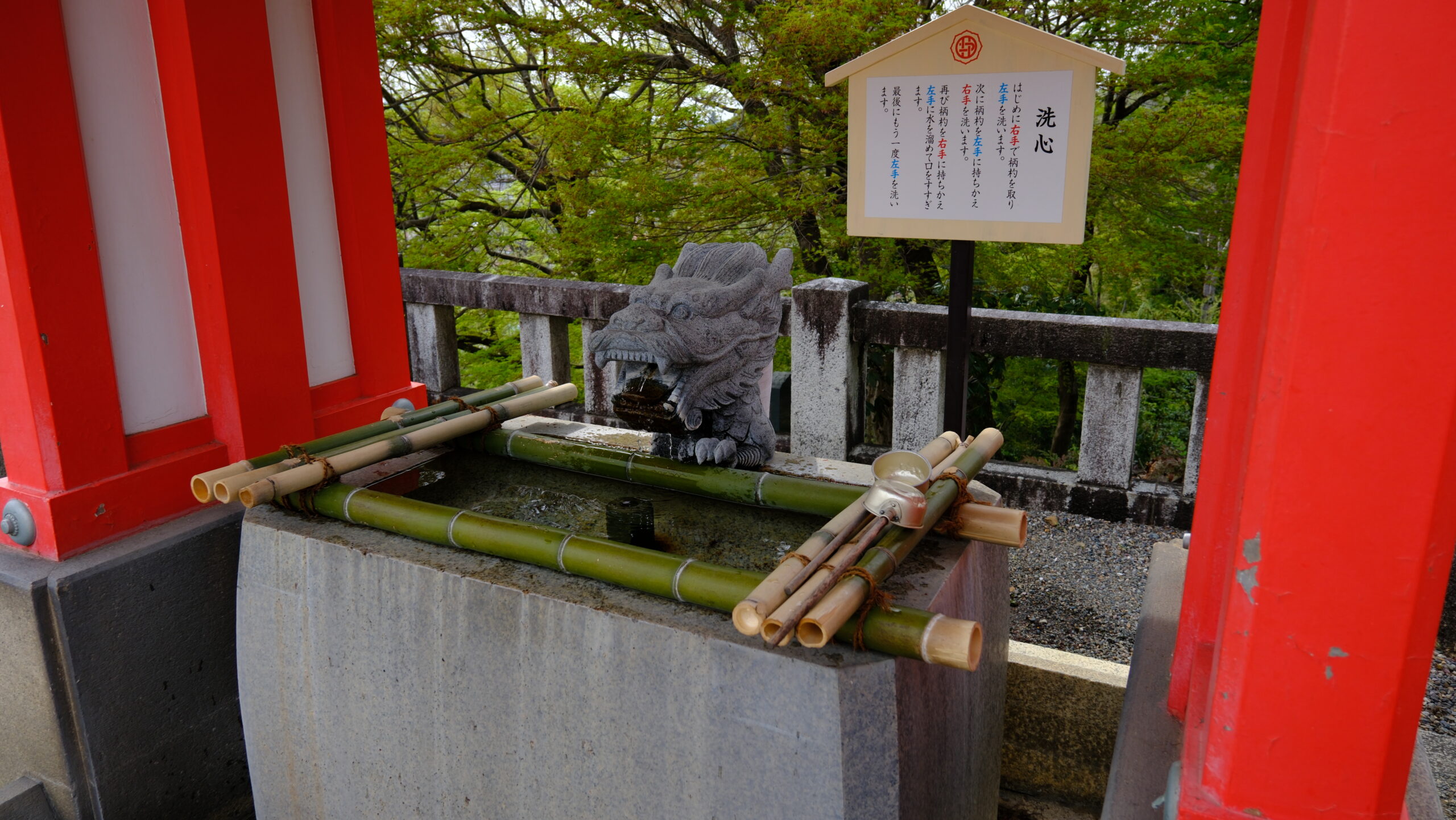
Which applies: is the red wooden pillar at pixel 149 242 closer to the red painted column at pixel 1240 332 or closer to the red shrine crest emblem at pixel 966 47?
the red shrine crest emblem at pixel 966 47

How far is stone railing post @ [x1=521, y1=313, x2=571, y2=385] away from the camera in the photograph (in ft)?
19.9

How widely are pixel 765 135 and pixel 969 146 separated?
2.75 metres

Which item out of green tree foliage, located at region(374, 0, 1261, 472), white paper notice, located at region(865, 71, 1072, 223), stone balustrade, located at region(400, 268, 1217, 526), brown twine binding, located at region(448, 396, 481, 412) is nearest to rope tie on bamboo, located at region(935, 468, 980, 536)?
white paper notice, located at region(865, 71, 1072, 223)

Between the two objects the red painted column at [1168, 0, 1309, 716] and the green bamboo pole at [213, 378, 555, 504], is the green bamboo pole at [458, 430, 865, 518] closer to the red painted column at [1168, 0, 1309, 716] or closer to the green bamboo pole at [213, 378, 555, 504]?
the green bamboo pole at [213, 378, 555, 504]

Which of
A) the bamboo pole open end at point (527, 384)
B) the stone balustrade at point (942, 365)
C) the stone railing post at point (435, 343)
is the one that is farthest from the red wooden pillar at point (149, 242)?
the stone railing post at point (435, 343)

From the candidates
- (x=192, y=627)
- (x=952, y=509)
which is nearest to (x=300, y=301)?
(x=192, y=627)

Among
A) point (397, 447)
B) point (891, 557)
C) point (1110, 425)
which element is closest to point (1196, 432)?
point (1110, 425)

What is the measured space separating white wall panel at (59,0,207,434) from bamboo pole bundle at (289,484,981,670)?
0.76 meters

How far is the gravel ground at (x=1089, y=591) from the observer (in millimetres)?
4145

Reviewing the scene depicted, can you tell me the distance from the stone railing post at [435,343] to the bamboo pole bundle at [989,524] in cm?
475

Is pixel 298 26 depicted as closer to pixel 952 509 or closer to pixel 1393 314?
pixel 952 509

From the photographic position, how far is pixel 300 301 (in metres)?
3.75

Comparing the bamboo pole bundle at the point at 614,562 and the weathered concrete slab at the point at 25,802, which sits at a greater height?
the bamboo pole bundle at the point at 614,562

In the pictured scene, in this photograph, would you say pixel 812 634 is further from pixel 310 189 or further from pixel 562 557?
pixel 310 189
